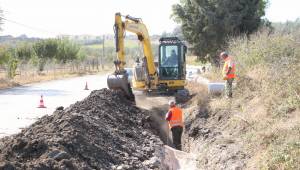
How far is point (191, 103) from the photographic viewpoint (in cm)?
2044

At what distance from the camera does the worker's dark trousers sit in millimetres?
15016

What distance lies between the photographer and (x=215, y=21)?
30797 mm

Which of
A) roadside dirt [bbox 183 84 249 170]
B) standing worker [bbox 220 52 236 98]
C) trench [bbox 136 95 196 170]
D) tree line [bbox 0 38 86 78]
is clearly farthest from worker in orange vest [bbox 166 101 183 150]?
tree line [bbox 0 38 86 78]

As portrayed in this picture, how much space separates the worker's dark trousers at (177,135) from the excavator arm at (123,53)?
5259mm

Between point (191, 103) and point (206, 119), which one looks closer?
point (206, 119)

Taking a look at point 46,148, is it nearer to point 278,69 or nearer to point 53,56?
point 278,69

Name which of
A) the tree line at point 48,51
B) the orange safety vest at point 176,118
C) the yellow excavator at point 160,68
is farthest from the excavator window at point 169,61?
the tree line at point 48,51

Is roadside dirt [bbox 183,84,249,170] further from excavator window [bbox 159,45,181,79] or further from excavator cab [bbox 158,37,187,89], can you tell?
excavator window [bbox 159,45,181,79]

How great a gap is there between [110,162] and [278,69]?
6816 millimetres

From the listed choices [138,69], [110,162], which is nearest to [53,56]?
[138,69]

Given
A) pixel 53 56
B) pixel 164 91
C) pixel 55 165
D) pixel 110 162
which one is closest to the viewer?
pixel 55 165

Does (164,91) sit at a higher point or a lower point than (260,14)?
lower

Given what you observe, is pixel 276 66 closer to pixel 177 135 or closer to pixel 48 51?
pixel 177 135

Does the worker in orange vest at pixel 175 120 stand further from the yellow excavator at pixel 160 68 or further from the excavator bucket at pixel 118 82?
the yellow excavator at pixel 160 68
